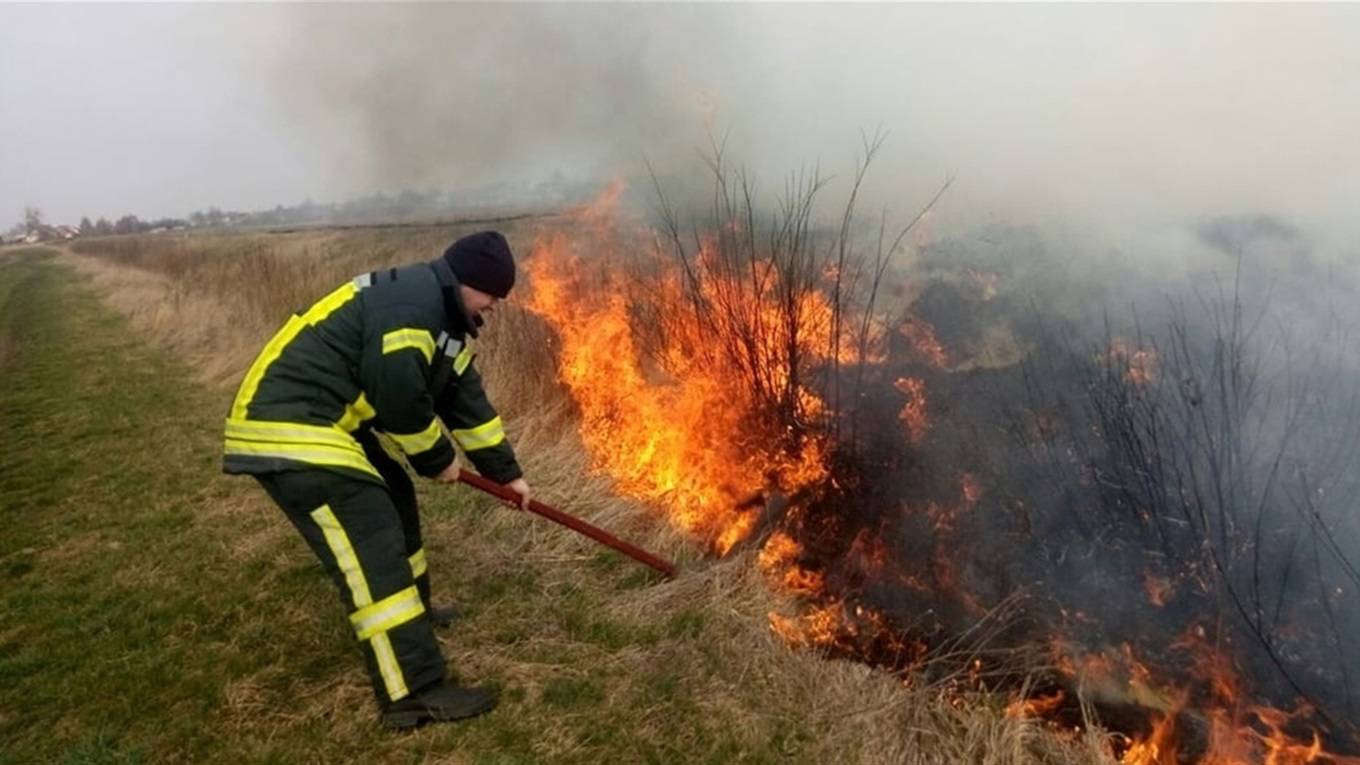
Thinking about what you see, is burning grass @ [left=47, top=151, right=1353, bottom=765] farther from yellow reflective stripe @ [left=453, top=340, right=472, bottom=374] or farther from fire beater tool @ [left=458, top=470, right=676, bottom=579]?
yellow reflective stripe @ [left=453, top=340, right=472, bottom=374]

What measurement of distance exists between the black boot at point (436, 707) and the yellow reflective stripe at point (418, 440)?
46.8 inches

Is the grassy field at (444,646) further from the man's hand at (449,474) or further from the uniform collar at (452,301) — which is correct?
the uniform collar at (452,301)

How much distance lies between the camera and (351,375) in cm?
344

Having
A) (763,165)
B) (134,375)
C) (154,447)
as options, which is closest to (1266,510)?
(763,165)

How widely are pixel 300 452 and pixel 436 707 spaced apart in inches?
55.7

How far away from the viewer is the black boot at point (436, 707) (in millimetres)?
3574

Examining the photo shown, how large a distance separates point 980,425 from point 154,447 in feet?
28.2

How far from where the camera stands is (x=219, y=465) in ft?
24.9

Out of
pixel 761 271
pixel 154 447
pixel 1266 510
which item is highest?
pixel 761 271

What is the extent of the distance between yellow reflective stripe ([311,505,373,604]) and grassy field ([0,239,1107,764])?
0.79 meters

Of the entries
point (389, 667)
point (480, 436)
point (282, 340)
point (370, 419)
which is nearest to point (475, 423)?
point (480, 436)

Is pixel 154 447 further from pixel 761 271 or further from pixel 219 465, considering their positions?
pixel 761 271

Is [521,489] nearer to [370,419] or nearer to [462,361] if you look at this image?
[462,361]

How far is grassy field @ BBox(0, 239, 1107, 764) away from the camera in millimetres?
3570
